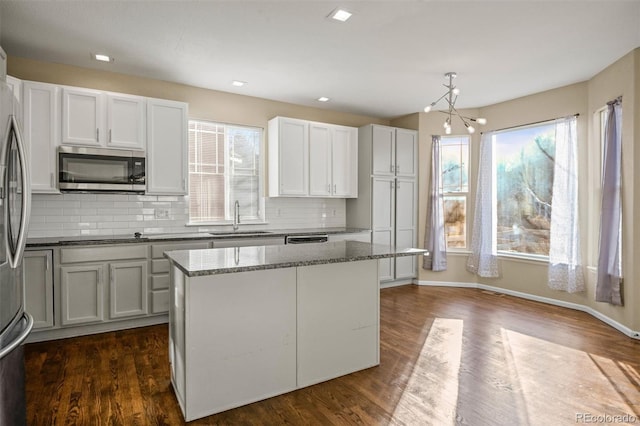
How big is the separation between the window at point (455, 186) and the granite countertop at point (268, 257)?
3.20 meters

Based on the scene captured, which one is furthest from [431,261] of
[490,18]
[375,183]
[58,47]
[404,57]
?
[58,47]

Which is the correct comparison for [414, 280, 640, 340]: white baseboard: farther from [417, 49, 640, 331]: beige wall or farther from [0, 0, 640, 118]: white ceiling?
[0, 0, 640, 118]: white ceiling

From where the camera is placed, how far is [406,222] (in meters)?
5.78

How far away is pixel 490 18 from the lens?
2900 mm

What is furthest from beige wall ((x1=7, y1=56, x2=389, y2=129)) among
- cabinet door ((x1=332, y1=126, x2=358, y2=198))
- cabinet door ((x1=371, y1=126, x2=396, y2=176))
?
cabinet door ((x1=371, y1=126, x2=396, y2=176))

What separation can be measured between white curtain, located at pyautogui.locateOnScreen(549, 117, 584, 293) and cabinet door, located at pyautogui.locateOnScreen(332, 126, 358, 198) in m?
2.60

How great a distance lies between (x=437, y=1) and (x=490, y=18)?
0.54m

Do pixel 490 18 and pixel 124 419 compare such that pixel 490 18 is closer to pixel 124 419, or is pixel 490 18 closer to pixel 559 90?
pixel 559 90

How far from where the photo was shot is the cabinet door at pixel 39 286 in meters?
3.28

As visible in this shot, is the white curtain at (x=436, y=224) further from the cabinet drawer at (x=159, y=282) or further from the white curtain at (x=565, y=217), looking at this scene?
the cabinet drawer at (x=159, y=282)

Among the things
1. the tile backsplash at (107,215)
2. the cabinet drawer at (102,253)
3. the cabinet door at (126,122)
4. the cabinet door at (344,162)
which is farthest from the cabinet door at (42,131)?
the cabinet door at (344,162)

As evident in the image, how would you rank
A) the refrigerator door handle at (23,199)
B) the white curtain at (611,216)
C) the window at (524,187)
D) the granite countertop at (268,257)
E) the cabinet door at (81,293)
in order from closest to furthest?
the refrigerator door handle at (23,199) → the granite countertop at (268,257) → the cabinet door at (81,293) → the white curtain at (611,216) → the window at (524,187)

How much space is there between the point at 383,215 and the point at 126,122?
356 cm

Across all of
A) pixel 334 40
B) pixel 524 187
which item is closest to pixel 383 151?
pixel 524 187
